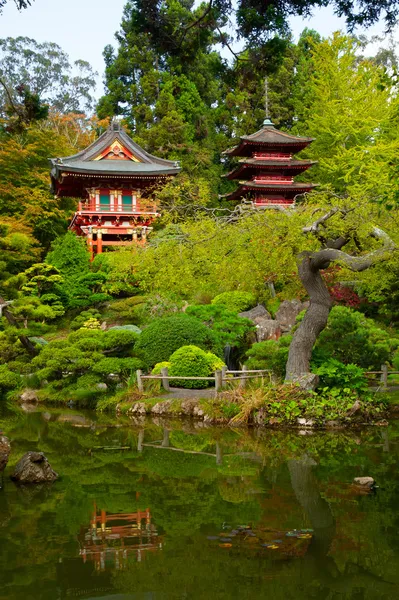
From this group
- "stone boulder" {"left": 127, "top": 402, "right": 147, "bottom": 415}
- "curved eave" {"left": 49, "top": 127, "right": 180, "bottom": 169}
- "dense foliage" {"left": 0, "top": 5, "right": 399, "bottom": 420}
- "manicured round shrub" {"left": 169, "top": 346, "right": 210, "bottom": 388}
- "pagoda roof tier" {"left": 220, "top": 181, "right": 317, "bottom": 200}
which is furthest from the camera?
"curved eave" {"left": 49, "top": 127, "right": 180, "bottom": 169}

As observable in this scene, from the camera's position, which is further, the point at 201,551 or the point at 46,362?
the point at 46,362

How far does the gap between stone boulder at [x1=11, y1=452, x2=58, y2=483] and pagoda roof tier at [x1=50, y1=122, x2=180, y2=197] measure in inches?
709

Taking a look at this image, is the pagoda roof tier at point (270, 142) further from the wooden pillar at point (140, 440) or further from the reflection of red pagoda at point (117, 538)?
the reflection of red pagoda at point (117, 538)

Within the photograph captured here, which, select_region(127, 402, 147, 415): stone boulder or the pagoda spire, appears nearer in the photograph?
select_region(127, 402, 147, 415): stone boulder

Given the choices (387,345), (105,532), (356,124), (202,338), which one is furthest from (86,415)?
(356,124)

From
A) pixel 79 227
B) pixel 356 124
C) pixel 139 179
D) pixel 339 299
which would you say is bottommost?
pixel 339 299

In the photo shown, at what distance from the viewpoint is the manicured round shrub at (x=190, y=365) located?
13.1 metres

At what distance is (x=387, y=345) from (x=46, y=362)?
24.9 feet

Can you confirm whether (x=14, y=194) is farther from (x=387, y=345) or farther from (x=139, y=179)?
(x=387, y=345)

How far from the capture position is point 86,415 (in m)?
12.8

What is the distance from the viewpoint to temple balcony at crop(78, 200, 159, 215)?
984 inches

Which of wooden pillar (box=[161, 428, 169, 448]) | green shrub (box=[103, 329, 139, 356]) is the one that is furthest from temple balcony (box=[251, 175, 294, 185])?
wooden pillar (box=[161, 428, 169, 448])

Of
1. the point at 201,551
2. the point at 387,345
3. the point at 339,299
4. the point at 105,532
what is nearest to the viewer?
the point at 201,551

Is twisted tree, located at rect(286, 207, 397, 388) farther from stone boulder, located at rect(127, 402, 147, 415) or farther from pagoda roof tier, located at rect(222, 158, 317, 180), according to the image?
pagoda roof tier, located at rect(222, 158, 317, 180)
